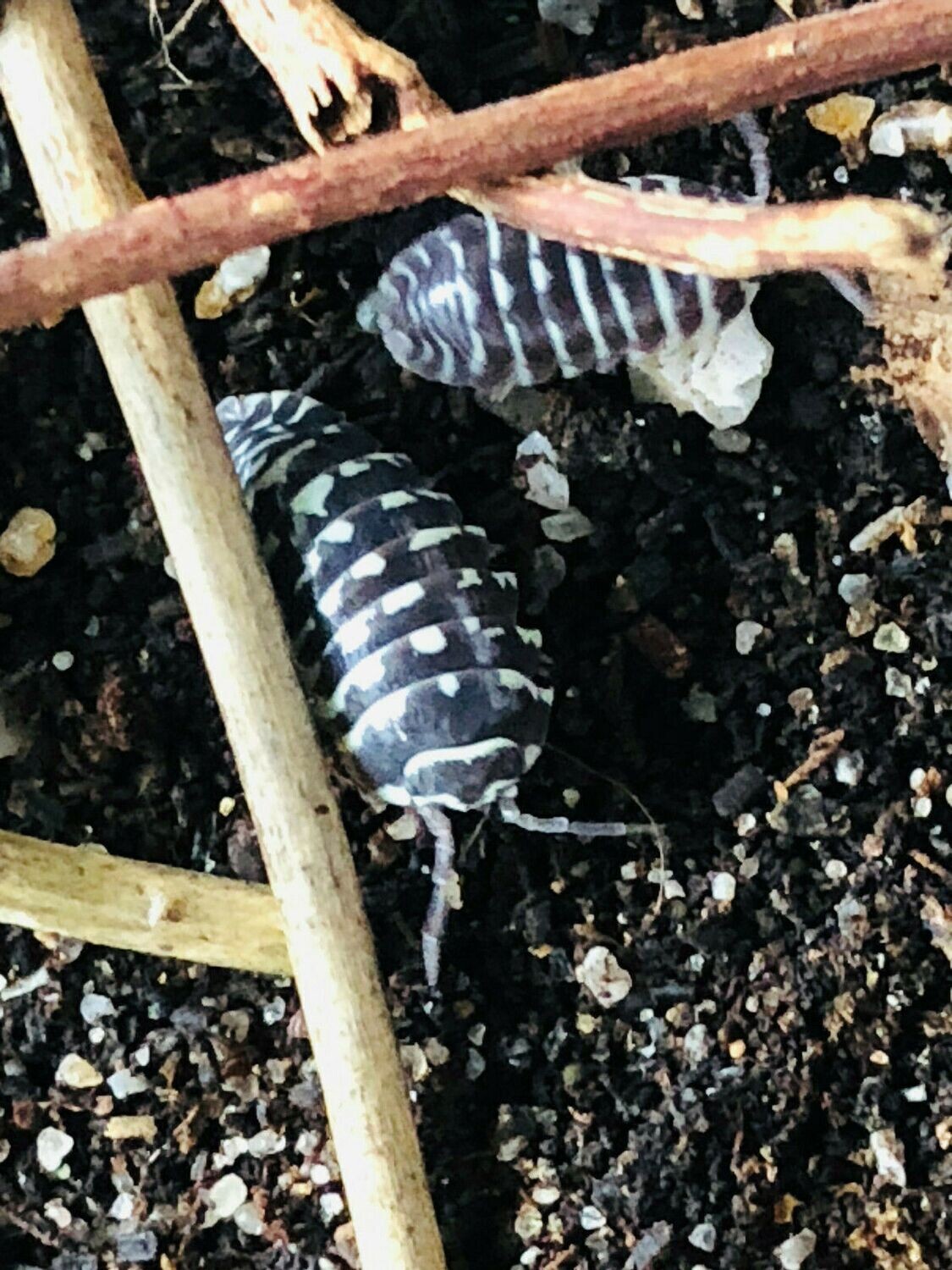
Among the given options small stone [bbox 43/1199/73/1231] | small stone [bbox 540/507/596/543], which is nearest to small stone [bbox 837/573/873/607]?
small stone [bbox 540/507/596/543]

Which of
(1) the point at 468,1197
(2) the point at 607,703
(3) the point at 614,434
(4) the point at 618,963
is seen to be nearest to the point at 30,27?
(3) the point at 614,434

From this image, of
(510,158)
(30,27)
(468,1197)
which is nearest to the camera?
(510,158)

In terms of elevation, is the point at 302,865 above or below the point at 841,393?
below

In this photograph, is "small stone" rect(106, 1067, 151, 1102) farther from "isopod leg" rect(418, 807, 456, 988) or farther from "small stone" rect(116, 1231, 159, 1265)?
"isopod leg" rect(418, 807, 456, 988)

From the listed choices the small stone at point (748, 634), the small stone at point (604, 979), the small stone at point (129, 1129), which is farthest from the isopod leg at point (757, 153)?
the small stone at point (129, 1129)

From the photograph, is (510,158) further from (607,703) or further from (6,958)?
(6,958)

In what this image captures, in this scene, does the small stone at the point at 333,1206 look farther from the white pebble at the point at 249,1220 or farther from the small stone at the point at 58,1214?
the small stone at the point at 58,1214

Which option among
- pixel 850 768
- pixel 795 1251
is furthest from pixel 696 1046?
pixel 850 768
